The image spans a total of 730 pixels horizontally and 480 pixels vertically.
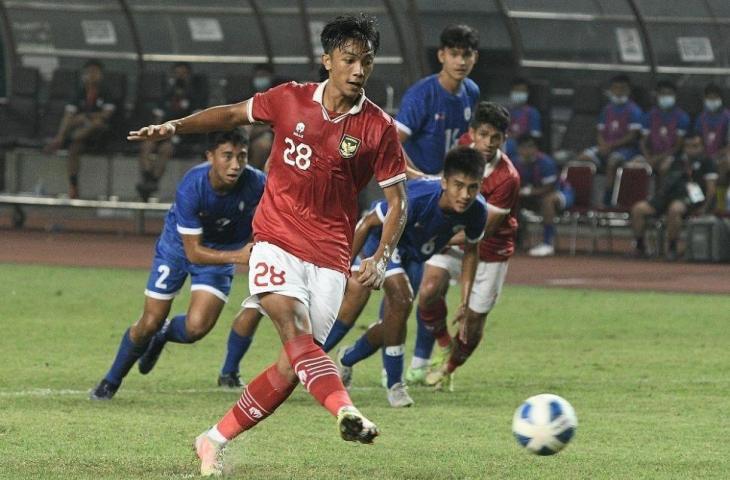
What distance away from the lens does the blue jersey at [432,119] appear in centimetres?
1131

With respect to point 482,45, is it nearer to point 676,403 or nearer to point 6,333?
point 6,333

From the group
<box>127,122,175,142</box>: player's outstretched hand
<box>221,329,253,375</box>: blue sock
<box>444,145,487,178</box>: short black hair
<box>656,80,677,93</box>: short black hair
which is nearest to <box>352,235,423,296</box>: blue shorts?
<box>444,145,487,178</box>: short black hair

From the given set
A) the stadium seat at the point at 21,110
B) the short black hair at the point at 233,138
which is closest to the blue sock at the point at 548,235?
the stadium seat at the point at 21,110

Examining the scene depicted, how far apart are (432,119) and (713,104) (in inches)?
477

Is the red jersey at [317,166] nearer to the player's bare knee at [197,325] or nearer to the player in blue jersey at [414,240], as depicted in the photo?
the player in blue jersey at [414,240]

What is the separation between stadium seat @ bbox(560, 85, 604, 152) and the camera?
76.5 feet

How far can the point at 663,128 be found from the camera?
2264 cm

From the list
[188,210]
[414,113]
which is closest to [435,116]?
[414,113]

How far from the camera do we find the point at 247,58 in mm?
24266

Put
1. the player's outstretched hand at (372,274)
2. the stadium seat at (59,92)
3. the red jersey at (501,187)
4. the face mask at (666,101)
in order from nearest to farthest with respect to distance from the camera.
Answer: the player's outstretched hand at (372,274)
the red jersey at (501,187)
the face mask at (666,101)
the stadium seat at (59,92)

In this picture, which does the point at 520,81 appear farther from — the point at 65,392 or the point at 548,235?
the point at 65,392

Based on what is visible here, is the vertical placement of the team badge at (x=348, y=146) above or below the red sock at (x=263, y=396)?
above

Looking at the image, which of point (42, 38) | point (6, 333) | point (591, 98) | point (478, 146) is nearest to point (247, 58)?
point (42, 38)

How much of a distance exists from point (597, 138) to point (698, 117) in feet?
4.57
